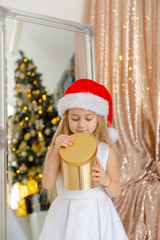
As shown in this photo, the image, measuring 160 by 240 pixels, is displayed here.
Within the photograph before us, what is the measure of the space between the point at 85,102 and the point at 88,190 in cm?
32

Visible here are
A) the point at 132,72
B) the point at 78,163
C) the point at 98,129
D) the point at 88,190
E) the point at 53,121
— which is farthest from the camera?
the point at 132,72

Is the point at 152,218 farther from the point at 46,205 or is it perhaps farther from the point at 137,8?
the point at 137,8

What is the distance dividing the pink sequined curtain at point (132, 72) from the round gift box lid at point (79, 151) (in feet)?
3.06

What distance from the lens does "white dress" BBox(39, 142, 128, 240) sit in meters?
0.97

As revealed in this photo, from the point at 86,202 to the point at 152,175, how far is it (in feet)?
2.80

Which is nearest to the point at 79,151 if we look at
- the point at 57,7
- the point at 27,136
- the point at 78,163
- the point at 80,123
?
the point at 78,163

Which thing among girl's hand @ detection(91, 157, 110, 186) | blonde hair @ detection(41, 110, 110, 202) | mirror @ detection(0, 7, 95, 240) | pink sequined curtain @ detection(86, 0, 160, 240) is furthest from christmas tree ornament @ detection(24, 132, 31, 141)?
girl's hand @ detection(91, 157, 110, 186)

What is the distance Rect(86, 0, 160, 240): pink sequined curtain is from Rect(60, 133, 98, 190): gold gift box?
93 cm

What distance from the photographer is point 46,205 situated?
172cm

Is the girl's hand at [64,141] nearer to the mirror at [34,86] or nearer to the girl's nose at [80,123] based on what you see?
the girl's nose at [80,123]

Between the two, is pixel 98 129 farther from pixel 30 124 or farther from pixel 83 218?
pixel 30 124

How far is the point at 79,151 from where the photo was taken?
92cm

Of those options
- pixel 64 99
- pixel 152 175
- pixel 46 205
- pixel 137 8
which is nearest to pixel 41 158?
pixel 46 205

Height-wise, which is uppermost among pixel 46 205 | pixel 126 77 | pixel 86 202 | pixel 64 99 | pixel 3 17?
pixel 3 17
